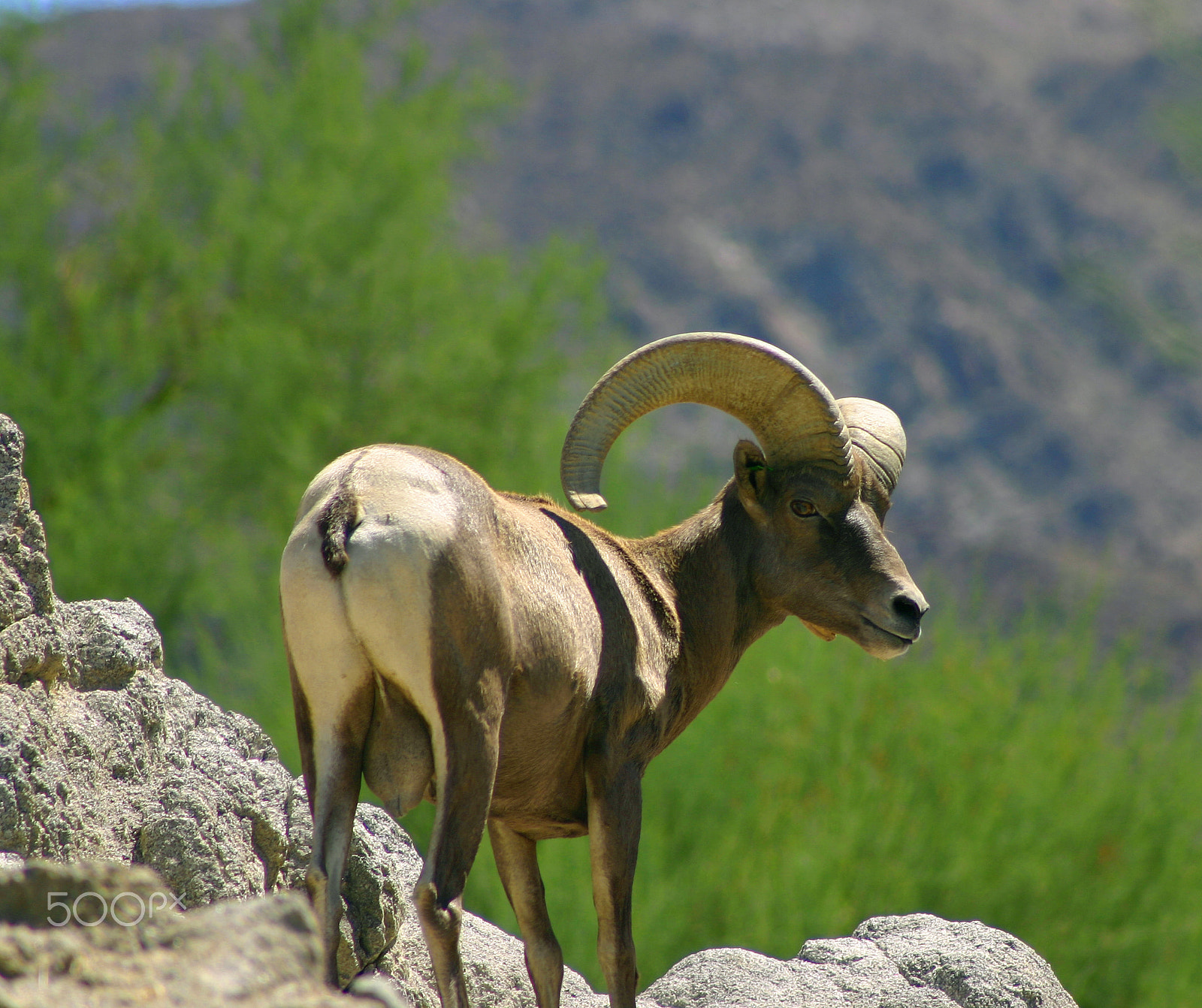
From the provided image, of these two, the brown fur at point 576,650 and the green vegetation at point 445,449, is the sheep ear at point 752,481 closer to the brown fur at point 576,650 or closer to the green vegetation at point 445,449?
the brown fur at point 576,650

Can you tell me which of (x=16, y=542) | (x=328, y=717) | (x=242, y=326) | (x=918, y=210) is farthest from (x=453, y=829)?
(x=918, y=210)

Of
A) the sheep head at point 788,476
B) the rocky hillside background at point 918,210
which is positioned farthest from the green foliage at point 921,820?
the rocky hillside background at point 918,210

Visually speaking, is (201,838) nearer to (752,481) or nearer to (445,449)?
(752,481)

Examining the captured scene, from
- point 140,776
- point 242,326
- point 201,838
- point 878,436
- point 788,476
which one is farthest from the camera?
point 242,326

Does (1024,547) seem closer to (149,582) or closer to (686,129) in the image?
(686,129)

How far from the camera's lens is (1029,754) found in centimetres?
1831

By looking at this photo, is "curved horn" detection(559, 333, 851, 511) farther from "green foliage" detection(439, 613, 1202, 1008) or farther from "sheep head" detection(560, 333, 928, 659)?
"green foliage" detection(439, 613, 1202, 1008)

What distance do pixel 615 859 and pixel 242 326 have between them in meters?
18.1

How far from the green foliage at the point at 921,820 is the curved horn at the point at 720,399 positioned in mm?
10429

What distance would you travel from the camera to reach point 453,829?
3859mm

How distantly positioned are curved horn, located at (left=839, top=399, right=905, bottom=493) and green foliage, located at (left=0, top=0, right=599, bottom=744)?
13.9 meters

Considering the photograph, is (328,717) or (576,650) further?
(576,650)

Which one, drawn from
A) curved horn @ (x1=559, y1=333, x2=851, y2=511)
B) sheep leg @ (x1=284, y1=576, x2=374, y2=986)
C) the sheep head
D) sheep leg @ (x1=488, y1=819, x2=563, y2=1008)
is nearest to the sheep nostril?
the sheep head

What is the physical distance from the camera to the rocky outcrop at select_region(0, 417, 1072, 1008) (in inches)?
169
